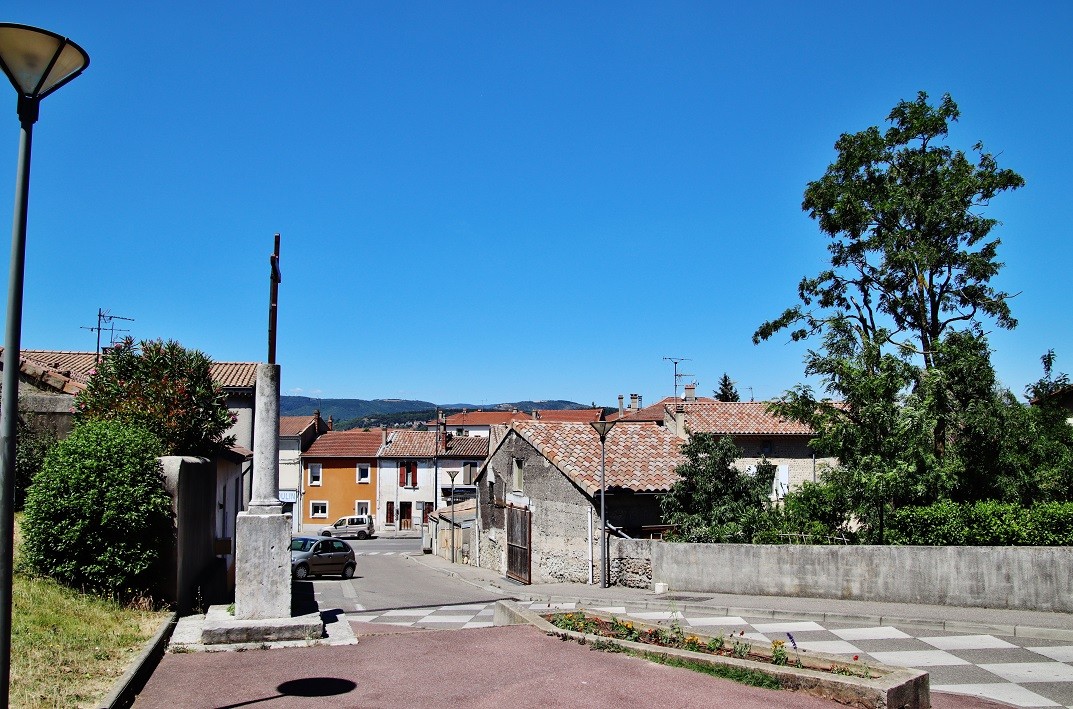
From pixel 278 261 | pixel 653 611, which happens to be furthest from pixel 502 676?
pixel 653 611

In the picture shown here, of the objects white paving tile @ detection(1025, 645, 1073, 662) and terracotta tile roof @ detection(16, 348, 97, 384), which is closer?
white paving tile @ detection(1025, 645, 1073, 662)

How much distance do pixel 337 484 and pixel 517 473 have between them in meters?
40.9

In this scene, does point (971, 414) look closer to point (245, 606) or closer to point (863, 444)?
point (863, 444)

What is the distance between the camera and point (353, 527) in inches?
2299

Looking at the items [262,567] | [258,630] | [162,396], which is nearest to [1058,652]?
[258,630]

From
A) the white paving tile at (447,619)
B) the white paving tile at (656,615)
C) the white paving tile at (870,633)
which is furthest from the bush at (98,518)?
the white paving tile at (870,633)

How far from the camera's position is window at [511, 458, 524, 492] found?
84.2 feet

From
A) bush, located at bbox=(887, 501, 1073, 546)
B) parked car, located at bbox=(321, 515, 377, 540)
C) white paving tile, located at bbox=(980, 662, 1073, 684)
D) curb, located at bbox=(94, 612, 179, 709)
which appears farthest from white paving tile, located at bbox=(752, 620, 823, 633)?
parked car, located at bbox=(321, 515, 377, 540)

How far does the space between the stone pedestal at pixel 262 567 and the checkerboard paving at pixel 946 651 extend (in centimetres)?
383

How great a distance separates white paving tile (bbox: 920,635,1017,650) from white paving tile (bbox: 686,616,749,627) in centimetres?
299

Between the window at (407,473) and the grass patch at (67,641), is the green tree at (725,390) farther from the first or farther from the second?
the grass patch at (67,641)

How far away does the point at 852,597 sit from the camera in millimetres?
15578

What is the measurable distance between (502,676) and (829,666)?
10.5 feet

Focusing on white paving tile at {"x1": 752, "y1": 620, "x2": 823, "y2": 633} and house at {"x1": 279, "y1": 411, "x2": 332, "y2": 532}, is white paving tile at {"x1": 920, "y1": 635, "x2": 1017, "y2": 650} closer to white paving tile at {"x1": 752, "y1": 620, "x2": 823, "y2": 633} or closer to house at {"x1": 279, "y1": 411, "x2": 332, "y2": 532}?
white paving tile at {"x1": 752, "y1": 620, "x2": 823, "y2": 633}
